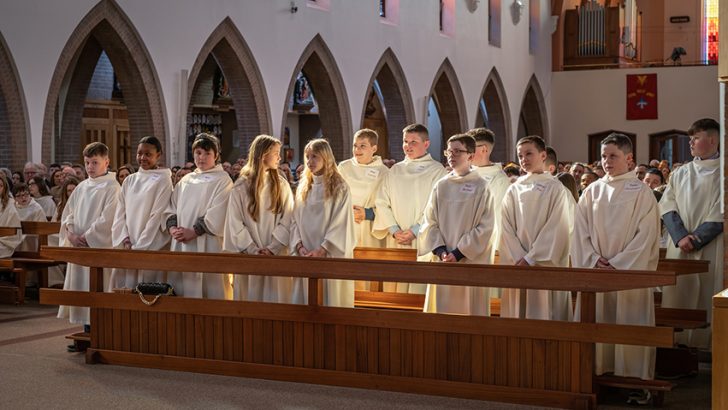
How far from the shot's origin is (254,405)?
5961 mm

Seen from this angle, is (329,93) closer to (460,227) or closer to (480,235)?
(460,227)

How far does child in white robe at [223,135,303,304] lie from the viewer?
290 inches

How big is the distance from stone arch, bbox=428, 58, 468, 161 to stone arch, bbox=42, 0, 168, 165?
9619 millimetres

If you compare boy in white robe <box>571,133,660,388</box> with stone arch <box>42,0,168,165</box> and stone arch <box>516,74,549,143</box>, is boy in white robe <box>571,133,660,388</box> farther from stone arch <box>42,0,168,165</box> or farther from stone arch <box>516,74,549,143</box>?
stone arch <box>516,74,549,143</box>

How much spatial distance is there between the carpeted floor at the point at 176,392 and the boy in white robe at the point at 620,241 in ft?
0.85

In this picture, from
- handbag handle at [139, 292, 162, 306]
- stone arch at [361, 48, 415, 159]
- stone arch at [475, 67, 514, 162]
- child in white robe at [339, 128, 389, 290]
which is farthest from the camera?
stone arch at [475, 67, 514, 162]

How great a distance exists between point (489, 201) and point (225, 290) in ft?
6.78

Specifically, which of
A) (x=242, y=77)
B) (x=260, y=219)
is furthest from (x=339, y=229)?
(x=242, y=77)

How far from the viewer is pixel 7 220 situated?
10633mm

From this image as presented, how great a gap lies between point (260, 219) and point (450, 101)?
60.1ft

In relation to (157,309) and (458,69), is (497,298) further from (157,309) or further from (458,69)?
(458,69)

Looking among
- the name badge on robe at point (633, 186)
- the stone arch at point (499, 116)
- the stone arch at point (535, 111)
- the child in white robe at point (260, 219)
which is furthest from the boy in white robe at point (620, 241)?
the stone arch at point (535, 111)

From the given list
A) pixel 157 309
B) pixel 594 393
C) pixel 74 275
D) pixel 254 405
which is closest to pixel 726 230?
pixel 594 393

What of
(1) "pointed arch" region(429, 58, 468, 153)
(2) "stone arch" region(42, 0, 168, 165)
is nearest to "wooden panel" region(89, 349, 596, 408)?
(2) "stone arch" region(42, 0, 168, 165)
